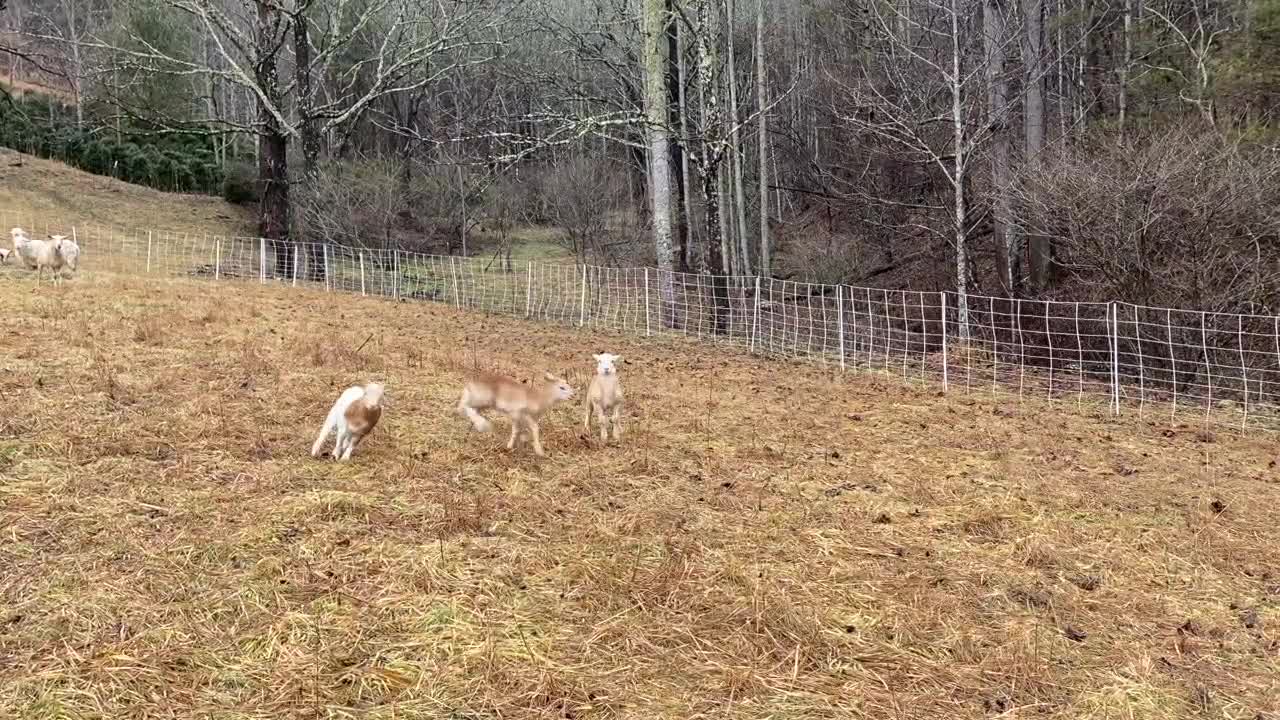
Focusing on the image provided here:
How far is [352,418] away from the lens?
532cm

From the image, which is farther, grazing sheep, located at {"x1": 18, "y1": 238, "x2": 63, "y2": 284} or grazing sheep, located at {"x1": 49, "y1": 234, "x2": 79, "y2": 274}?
grazing sheep, located at {"x1": 49, "y1": 234, "x2": 79, "y2": 274}

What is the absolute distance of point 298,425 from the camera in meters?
6.14

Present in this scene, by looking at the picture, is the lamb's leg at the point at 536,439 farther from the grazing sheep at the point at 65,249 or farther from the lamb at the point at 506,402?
the grazing sheep at the point at 65,249

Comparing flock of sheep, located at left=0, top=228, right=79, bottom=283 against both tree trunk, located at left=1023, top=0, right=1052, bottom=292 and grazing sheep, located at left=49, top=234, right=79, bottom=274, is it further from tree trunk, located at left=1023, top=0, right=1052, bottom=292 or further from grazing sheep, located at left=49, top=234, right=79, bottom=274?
tree trunk, located at left=1023, top=0, right=1052, bottom=292

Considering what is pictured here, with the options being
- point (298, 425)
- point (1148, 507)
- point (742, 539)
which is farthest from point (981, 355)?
point (298, 425)

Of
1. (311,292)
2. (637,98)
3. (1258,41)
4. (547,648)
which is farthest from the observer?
(637,98)

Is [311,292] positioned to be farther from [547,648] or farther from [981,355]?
[547,648]

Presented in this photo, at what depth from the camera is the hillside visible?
2602 centimetres

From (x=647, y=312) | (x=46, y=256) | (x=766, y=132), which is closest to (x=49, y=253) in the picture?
(x=46, y=256)

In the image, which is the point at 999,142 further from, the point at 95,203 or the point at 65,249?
the point at 95,203

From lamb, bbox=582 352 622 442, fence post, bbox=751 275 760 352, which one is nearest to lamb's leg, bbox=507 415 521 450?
lamb, bbox=582 352 622 442

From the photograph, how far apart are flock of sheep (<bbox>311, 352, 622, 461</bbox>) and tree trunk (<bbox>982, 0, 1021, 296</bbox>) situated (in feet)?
31.5

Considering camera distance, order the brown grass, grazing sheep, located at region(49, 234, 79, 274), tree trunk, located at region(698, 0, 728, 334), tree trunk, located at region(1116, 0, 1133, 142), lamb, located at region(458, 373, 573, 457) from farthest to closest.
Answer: tree trunk, located at region(1116, 0, 1133, 142) → tree trunk, located at region(698, 0, 728, 334) → grazing sheep, located at region(49, 234, 79, 274) → lamb, located at region(458, 373, 573, 457) → the brown grass

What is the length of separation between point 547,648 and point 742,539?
1.57 m
